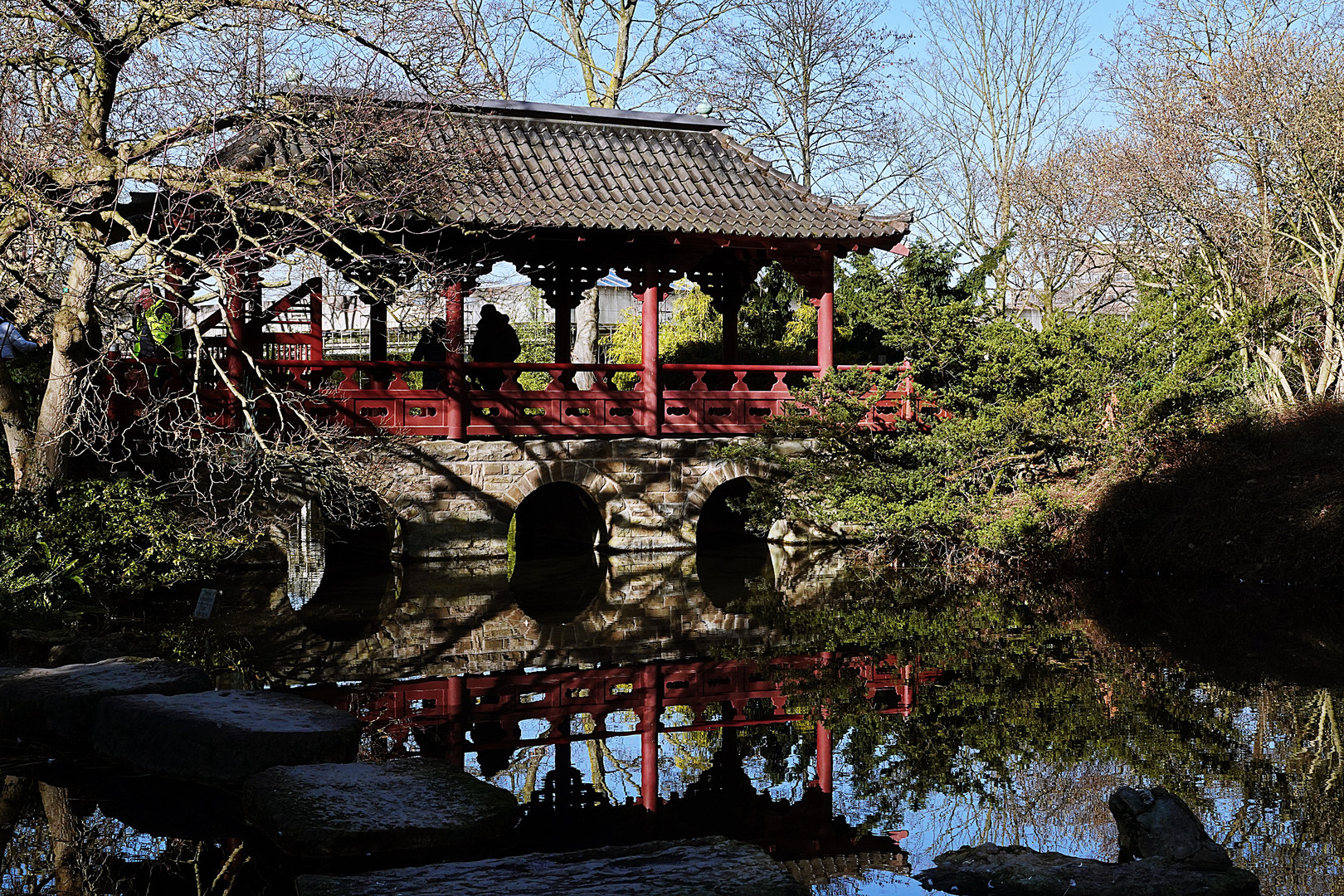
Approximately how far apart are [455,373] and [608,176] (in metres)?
3.04

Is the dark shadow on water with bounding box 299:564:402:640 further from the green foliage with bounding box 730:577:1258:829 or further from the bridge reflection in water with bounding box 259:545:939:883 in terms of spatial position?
the green foliage with bounding box 730:577:1258:829

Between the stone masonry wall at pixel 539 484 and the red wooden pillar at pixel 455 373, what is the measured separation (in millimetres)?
219

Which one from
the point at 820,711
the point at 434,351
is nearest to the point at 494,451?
the point at 434,351

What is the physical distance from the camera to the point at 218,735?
5.38m

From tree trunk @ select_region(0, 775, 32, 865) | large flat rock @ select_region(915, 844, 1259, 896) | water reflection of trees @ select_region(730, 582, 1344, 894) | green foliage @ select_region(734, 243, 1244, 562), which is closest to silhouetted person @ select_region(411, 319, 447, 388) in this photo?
green foliage @ select_region(734, 243, 1244, 562)

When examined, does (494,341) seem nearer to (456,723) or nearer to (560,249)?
(560,249)

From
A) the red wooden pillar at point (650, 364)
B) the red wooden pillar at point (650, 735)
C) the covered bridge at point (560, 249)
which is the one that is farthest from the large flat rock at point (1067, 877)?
the red wooden pillar at point (650, 364)

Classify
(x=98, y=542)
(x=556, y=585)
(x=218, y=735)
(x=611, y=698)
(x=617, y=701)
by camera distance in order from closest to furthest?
(x=218, y=735), (x=617, y=701), (x=611, y=698), (x=98, y=542), (x=556, y=585)

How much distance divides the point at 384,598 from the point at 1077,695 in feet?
20.9

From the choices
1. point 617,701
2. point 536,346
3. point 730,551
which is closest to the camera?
point 617,701

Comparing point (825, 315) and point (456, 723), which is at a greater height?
point (825, 315)

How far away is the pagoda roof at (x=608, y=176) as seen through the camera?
1263cm

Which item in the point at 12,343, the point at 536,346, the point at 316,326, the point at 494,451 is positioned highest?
the point at 536,346

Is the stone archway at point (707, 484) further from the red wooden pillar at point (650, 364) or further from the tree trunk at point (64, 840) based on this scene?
the tree trunk at point (64, 840)
